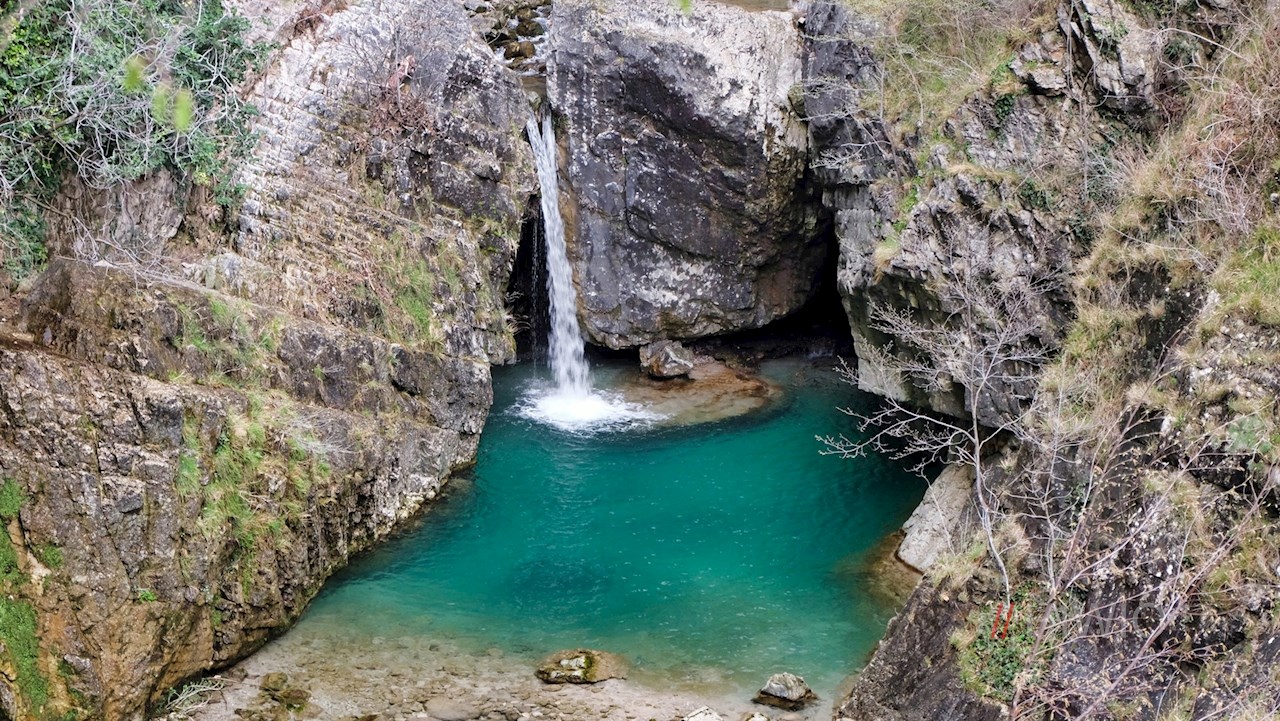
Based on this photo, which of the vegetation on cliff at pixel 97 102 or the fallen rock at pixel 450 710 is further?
the vegetation on cliff at pixel 97 102

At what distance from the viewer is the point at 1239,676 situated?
931 centimetres

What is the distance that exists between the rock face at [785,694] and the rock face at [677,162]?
10334 millimetres

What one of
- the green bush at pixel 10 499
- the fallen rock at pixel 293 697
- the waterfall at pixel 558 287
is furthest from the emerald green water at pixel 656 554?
the green bush at pixel 10 499

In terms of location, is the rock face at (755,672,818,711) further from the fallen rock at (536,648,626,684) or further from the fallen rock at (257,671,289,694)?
the fallen rock at (257,671,289,694)

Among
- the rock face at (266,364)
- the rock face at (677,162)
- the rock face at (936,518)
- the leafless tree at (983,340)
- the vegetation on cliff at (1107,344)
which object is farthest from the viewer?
the rock face at (677,162)

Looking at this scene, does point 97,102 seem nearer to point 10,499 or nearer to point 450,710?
point 10,499

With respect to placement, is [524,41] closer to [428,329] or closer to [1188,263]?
[428,329]

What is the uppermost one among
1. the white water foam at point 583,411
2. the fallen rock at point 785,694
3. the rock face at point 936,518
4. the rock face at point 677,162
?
the rock face at point 677,162

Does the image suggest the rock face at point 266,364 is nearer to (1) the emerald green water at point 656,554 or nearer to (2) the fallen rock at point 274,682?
(2) the fallen rock at point 274,682

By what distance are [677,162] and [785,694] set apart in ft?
35.7

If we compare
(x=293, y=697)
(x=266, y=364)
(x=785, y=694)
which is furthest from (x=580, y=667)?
(x=266, y=364)

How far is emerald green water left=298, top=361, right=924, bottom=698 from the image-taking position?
1355 centimetres

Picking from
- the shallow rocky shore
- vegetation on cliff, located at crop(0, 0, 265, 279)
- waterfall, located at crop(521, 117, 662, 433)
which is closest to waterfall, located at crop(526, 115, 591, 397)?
waterfall, located at crop(521, 117, 662, 433)

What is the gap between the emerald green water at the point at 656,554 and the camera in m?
13.6
